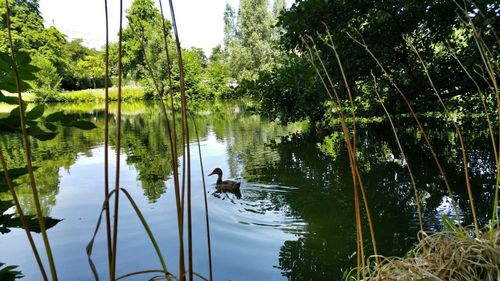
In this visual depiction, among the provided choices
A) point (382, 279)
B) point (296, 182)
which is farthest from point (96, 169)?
point (382, 279)

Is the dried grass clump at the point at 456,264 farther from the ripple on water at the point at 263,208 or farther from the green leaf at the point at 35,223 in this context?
the ripple on water at the point at 263,208

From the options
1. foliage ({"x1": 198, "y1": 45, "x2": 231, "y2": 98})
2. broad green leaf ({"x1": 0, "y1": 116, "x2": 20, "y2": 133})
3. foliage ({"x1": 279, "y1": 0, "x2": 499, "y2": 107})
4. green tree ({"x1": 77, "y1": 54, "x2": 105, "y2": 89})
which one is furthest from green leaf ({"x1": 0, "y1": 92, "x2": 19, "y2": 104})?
foliage ({"x1": 198, "y1": 45, "x2": 231, "y2": 98})

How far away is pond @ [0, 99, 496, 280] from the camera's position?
167 inches

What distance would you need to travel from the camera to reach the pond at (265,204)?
4.25 m

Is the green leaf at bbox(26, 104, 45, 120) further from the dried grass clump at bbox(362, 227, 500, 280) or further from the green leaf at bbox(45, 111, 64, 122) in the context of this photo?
the dried grass clump at bbox(362, 227, 500, 280)

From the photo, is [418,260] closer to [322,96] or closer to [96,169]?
[322,96]

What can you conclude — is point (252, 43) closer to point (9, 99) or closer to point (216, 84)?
point (216, 84)

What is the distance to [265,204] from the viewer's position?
6.11 metres

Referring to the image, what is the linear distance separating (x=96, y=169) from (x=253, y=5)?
35317mm

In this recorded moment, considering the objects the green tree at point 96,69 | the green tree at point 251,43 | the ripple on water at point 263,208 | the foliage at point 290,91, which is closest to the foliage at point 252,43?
the green tree at point 251,43

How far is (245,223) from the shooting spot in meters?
5.29

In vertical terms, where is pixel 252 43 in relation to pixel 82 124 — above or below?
above

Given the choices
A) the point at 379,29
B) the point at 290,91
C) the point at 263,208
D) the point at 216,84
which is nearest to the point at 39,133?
the point at 263,208

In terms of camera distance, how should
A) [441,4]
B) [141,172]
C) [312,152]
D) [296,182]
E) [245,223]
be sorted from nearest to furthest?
[245,223]
[441,4]
[296,182]
[141,172]
[312,152]
